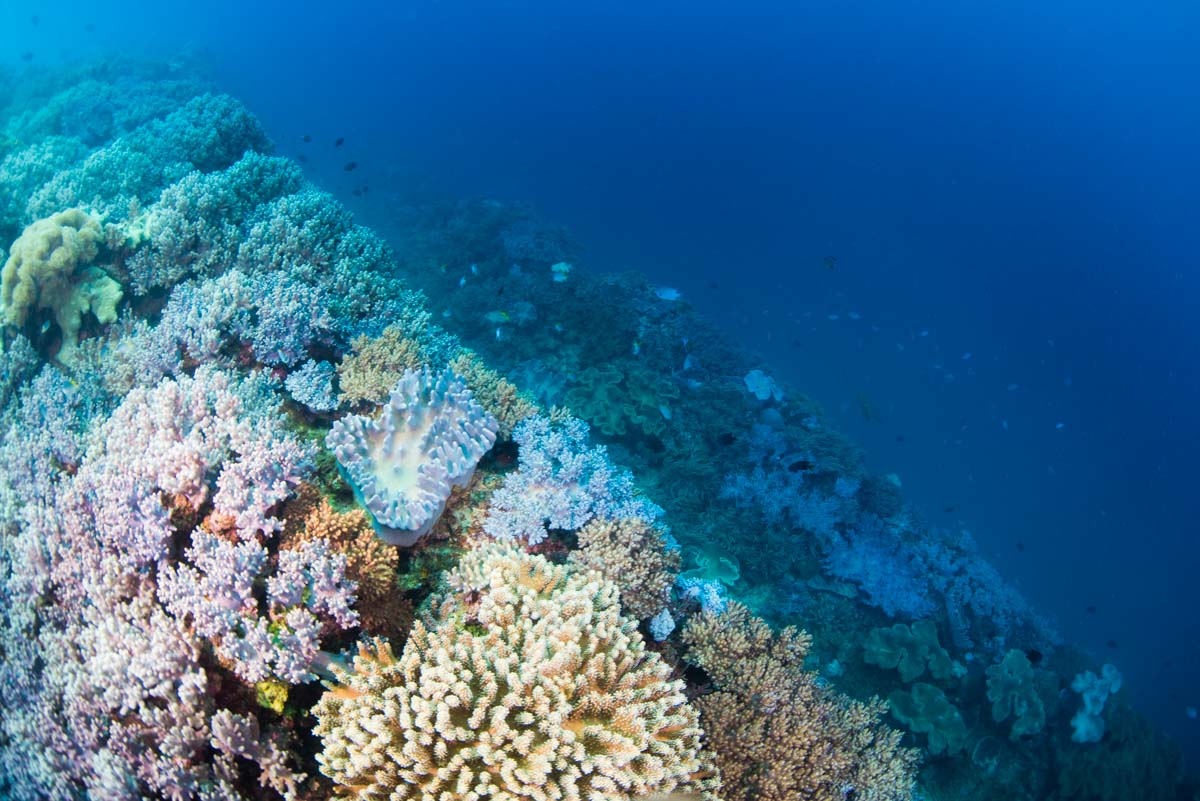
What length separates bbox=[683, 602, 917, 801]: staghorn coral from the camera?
442cm

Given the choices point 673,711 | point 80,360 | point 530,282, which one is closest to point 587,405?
point 530,282

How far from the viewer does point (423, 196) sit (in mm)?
29141

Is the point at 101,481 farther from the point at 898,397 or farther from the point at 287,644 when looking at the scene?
the point at 898,397

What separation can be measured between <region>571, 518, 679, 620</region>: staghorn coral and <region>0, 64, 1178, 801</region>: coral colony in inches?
1.0

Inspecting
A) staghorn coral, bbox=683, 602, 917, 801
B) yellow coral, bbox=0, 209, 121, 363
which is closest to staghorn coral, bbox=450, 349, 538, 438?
staghorn coral, bbox=683, 602, 917, 801

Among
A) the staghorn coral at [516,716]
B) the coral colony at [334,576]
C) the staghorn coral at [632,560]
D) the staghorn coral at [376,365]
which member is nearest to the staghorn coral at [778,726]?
the coral colony at [334,576]

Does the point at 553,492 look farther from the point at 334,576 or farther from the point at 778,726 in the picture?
the point at 778,726

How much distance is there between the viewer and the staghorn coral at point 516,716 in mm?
2871

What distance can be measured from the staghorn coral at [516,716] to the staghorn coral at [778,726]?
3.06 feet

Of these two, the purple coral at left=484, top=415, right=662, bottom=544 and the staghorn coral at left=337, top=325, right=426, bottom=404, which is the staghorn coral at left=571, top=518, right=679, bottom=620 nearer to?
the purple coral at left=484, top=415, right=662, bottom=544

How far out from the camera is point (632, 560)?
15.5ft

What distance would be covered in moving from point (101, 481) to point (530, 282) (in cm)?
1317

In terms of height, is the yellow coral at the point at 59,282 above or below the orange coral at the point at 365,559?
below

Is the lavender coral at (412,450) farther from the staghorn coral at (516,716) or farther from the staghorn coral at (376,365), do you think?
the staghorn coral at (516,716)
